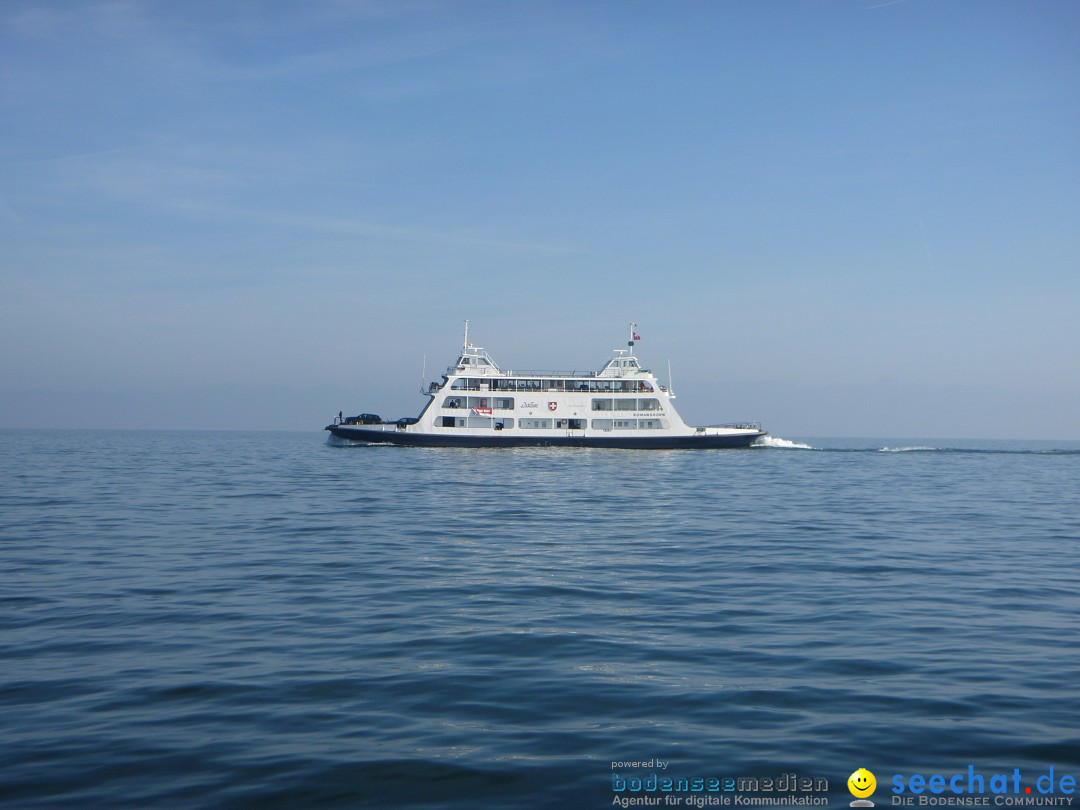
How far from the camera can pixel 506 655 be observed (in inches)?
437

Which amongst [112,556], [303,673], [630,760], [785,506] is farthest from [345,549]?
[785,506]

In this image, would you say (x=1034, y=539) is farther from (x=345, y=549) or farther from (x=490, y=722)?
(x=490, y=722)

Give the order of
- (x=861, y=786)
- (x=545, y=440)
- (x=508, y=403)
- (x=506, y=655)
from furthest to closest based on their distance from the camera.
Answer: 1. (x=508, y=403)
2. (x=545, y=440)
3. (x=506, y=655)
4. (x=861, y=786)

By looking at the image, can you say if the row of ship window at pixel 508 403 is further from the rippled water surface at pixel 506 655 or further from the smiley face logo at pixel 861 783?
the smiley face logo at pixel 861 783

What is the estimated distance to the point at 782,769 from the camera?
7.42 meters

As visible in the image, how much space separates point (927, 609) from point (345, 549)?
42.6ft

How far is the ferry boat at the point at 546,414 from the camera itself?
76438 millimetres

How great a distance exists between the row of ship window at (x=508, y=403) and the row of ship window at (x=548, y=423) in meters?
1.15

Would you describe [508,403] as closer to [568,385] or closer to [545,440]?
[545,440]

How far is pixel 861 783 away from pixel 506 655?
5.07 metres

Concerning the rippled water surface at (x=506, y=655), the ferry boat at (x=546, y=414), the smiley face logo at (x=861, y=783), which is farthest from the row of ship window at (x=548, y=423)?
the smiley face logo at (x=861, y=783)

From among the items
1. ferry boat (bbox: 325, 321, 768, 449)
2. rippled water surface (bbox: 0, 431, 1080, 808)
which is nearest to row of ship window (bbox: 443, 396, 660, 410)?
ferry boat (bbox: 325, 321, 768, 449)

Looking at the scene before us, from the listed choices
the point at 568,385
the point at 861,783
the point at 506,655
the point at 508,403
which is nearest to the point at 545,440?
the point at 508,403

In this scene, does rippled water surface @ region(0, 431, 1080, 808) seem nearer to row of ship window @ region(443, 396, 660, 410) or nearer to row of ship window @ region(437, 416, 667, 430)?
row of ship window @ region(437, 416, 667, 430)
